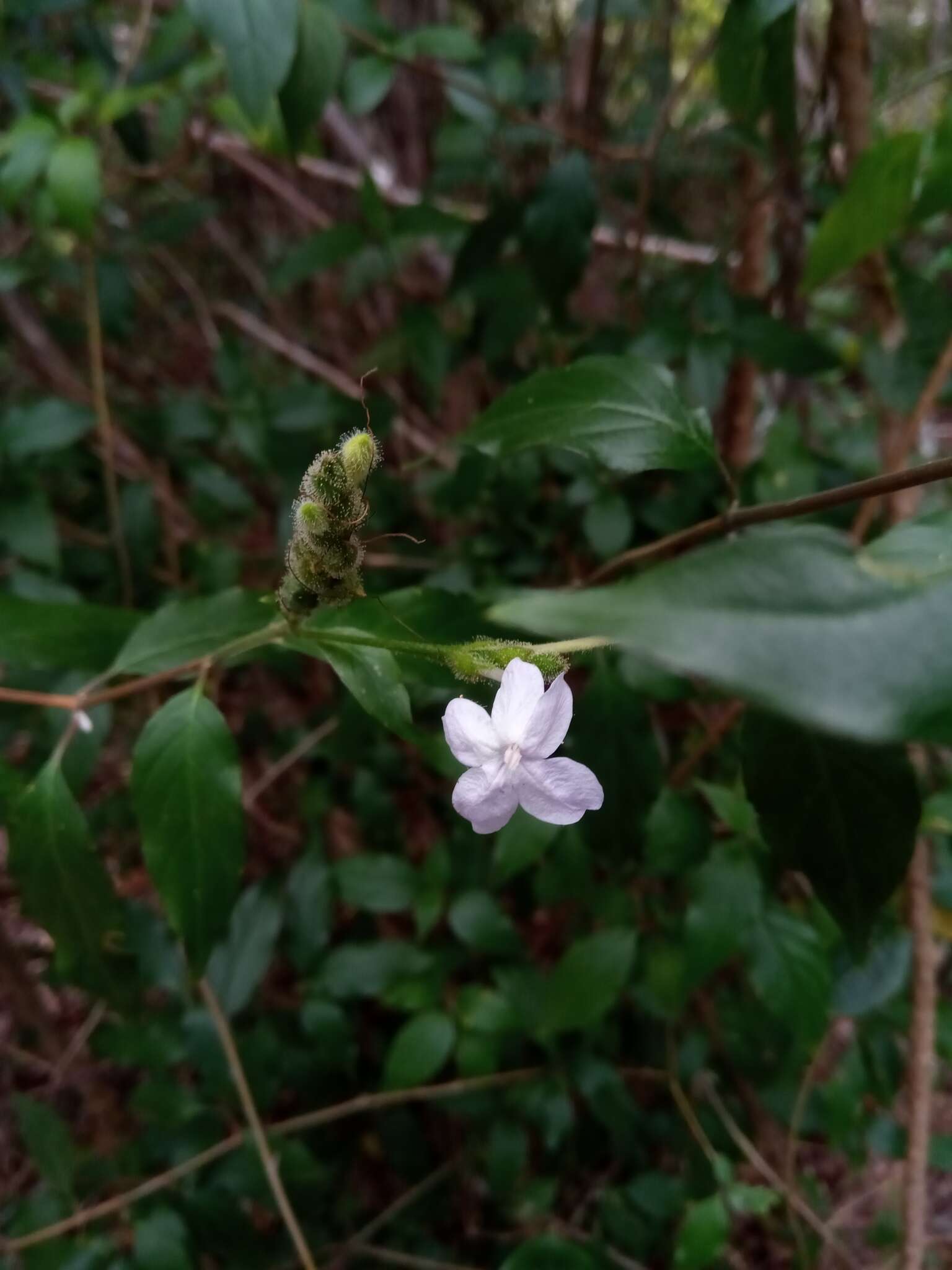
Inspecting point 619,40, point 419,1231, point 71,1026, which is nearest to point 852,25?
point 619,40

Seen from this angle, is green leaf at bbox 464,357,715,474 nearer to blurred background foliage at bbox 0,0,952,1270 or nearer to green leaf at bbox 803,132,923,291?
blurred background foliage at bbox 0,0,952,1270

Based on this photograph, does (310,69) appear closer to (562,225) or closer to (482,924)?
(562,225)

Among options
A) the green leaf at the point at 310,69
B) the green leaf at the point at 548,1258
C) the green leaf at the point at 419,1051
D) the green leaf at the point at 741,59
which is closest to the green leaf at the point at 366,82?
the green leaf at the point at 310,69

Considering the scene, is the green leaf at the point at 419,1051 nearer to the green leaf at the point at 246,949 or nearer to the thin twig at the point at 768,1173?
the green leaf at the point at 246,949

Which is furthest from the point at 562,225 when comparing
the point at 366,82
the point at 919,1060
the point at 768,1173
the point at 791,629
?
the point at 768,1173

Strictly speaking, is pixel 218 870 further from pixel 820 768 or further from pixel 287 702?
pixel 287 702

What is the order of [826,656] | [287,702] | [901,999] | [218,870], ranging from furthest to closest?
[287,702], [901,999], [218,870], [826,656]
